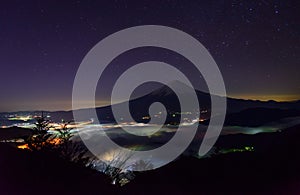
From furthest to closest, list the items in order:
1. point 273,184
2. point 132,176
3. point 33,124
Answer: point 33,124 → point 132,176 → point 273,184

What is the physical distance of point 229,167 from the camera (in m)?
6.52

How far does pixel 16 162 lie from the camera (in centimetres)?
528

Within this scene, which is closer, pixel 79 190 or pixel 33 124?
pixel 79 190

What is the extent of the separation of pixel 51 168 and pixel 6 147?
1199 mm

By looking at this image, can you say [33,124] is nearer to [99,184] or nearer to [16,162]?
[16,162]

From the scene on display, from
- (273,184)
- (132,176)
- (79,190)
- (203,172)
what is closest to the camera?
(79,190)

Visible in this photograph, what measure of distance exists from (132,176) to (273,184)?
3274 mm

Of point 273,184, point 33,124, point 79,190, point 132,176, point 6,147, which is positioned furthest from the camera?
point 33,124

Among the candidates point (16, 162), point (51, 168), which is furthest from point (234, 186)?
point (16, 162)

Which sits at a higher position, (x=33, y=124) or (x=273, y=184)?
(x=33, y=124)

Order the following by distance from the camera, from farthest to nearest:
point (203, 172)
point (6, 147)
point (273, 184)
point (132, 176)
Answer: point (132, 176) < point (203, 172) < point (6, 147) < point (273, 184)

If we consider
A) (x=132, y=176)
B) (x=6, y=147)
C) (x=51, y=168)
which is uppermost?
(x=6, y=147)

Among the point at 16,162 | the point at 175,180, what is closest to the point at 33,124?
the point at 16,162

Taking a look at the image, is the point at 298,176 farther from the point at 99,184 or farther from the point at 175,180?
the point at 99,184
